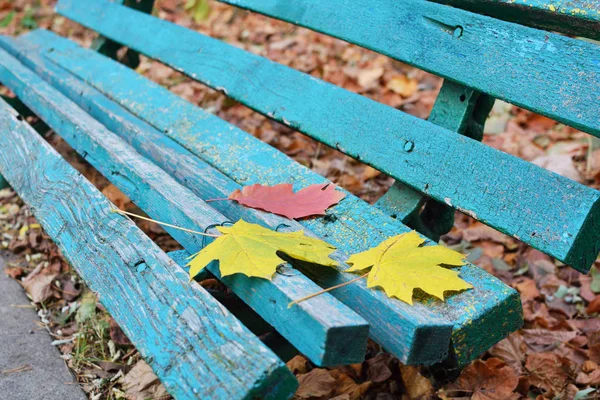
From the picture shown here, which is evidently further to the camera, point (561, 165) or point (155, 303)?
point (561, 165)

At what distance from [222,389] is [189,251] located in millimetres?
470

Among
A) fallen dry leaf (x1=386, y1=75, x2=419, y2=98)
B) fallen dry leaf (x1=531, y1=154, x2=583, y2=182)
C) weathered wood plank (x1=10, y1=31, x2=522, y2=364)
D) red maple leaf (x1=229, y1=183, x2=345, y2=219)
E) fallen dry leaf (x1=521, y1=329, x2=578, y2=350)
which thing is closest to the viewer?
weathered wood plank (x1=10, y1=31, x2=522, y2=364)

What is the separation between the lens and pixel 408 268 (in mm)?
1265

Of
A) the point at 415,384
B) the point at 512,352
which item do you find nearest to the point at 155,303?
the point at 415,384

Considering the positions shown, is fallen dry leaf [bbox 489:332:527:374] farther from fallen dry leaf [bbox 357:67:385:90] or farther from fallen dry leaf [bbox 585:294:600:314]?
fallen dry leaf [bbox 357:67:385:90]

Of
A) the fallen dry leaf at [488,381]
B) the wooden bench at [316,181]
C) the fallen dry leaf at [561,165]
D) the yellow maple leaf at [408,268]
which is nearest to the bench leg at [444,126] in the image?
the wooden bench at [316,181]

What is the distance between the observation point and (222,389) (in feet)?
3.31

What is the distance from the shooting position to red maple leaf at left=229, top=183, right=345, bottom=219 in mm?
1532

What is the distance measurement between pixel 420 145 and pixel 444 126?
93 millimetres

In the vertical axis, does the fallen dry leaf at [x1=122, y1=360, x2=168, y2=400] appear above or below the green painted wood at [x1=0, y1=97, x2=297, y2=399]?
below

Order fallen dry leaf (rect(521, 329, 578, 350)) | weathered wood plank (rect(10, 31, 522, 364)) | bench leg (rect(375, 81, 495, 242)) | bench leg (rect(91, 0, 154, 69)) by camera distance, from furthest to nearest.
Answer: bench leg (rect(91, 0, 154, 69))
fallen dry leaf (rect(521, 329, 578, 350))
bench leg (rect(375, 81, 495, 242))
weathered wood plank (rect(10, 31, 522, 364))

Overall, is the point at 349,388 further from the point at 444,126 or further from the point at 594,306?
the point at 594,306

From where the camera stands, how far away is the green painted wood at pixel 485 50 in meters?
1.39

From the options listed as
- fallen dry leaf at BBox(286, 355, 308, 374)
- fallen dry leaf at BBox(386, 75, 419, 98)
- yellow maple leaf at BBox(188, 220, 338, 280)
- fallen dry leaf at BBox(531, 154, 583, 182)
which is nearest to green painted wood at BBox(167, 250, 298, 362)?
yellow maple leaf at BBox(188, 220, 338, 280)
